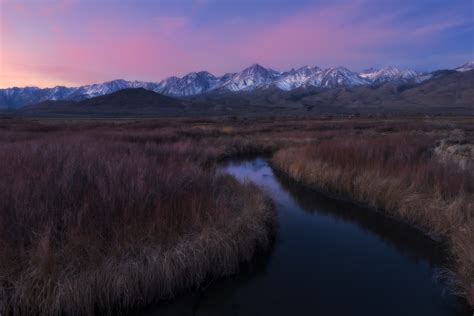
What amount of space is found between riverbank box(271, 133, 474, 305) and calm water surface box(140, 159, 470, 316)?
21.1 inches

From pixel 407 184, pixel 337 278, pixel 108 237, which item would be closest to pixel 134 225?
pixel 108 237

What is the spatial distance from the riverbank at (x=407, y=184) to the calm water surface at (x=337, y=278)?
536 mm

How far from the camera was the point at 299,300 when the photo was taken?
7.08 meters

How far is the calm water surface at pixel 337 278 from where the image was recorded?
6.79m

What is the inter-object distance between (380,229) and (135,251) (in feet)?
25.0

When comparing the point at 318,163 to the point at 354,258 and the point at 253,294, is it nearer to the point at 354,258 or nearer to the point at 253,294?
the point at 354,258

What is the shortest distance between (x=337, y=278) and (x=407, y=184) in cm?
593

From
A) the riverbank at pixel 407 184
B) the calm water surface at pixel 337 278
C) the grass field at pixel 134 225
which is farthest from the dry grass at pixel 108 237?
the riverbank at pixel 407 184

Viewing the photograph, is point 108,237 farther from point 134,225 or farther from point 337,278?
point 337,278

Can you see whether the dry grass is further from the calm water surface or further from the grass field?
the calm water surface

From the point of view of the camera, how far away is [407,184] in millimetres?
12359

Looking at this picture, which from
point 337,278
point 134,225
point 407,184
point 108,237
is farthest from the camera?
point 407,184

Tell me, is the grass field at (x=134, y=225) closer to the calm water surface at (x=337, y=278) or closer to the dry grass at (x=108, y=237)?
the dry grass at (x=108, y=237)

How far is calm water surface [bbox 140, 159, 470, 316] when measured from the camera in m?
6.79
